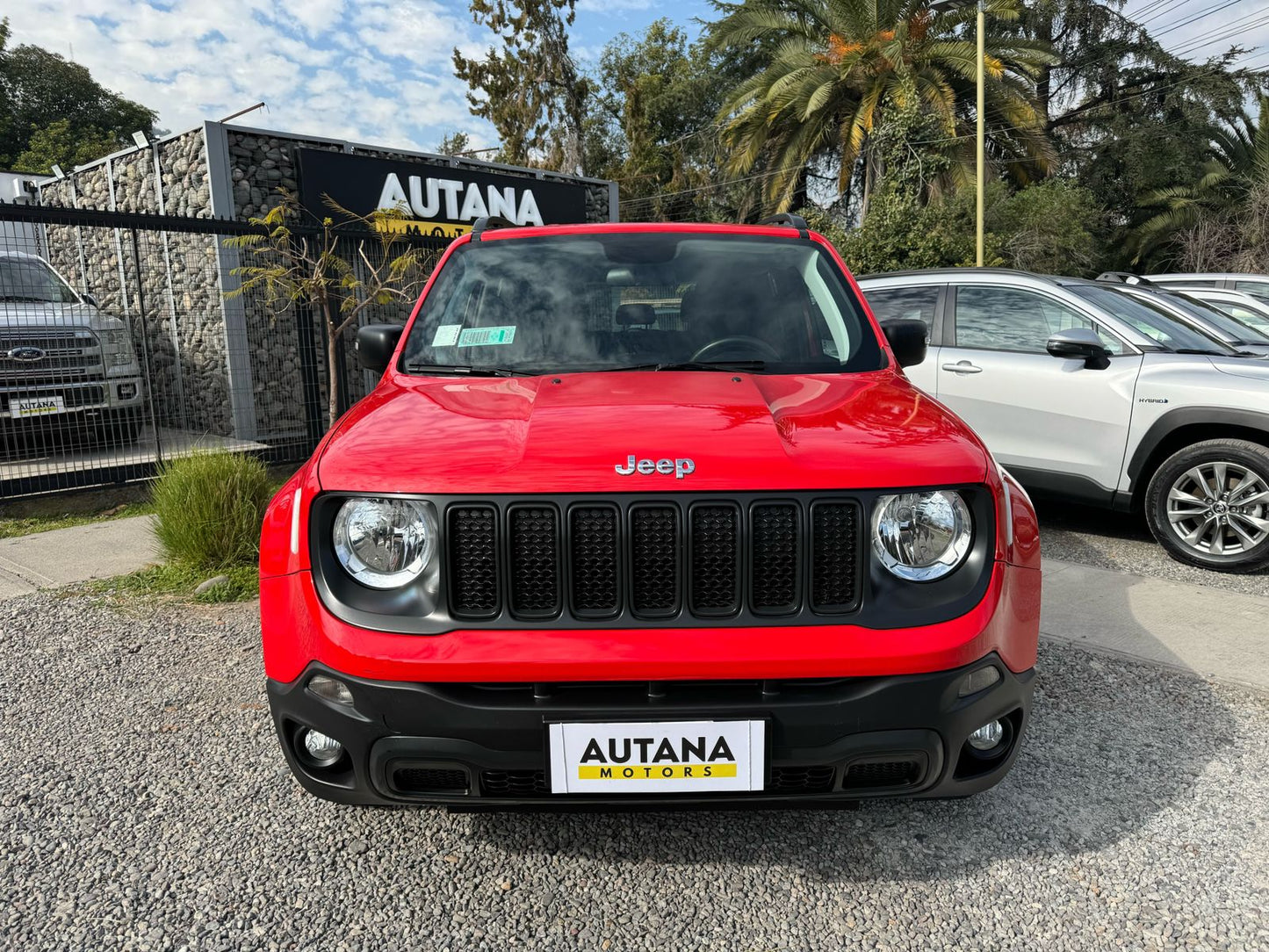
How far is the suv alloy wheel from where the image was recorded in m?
4.98

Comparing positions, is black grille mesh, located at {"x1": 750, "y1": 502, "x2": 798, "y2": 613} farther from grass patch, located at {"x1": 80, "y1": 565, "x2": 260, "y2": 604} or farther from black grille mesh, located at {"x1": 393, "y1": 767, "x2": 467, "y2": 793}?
grass patch, located at {"x1": 80, "y1": 565, "x2": 260, "y2": 604}

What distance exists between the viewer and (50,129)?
3978 cm

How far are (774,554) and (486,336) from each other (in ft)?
4.92

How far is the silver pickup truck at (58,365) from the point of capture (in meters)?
6.32

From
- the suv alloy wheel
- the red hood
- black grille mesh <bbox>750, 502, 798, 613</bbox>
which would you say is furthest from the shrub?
the suv alloy wheel

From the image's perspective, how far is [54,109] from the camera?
44.8 metres

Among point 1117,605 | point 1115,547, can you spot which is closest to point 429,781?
point 1117,605

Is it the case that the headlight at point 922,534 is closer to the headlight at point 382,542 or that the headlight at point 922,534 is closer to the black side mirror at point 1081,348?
the headlight at point 382,542

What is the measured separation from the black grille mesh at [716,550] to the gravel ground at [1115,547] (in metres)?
3.05

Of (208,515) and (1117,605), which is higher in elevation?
(208,515)

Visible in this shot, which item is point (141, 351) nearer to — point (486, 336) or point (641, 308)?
point (486, 336)

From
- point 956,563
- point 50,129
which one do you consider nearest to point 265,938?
point 956,563

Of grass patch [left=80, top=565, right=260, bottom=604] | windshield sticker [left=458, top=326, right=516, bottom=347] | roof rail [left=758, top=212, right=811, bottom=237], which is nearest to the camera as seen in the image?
windshield sticker [left=458, top=326, right=516, bottom=347]

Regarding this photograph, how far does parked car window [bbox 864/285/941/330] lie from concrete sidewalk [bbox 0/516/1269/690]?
6.99 feet
